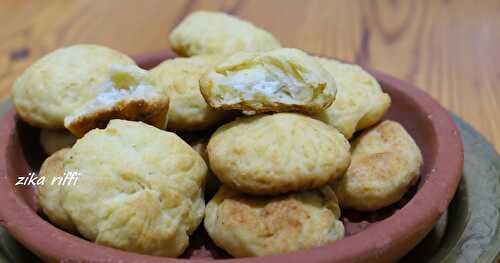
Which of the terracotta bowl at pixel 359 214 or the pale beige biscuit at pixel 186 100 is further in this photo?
the pale beige biscuit at pixel 186 100

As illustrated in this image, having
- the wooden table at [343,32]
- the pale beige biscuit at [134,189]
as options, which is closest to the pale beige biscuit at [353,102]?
the pale beige biscuit at [134,189]

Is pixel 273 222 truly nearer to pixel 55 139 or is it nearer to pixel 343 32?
pixel 55 139

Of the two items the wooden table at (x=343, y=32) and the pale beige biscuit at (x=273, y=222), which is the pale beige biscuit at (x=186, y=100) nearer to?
the pale beige biscuit at (x=273, y=222)

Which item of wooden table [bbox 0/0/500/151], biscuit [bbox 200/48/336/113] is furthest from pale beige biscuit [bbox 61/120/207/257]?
wooden table [bbox 0/0/500/151]

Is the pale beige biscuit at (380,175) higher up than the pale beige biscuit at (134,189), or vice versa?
the pale beige biscuit at (134,189)

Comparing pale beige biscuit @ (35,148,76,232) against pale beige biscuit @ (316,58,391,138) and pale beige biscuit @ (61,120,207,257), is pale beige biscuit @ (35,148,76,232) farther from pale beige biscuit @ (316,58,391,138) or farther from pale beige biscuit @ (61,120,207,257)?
pale beige biscuit @ (316,58,391,138)

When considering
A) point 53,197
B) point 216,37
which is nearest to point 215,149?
point 53,197

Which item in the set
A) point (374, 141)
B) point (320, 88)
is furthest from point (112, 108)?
point (374, 141)

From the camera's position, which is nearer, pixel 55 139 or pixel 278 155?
pixel 278 155
